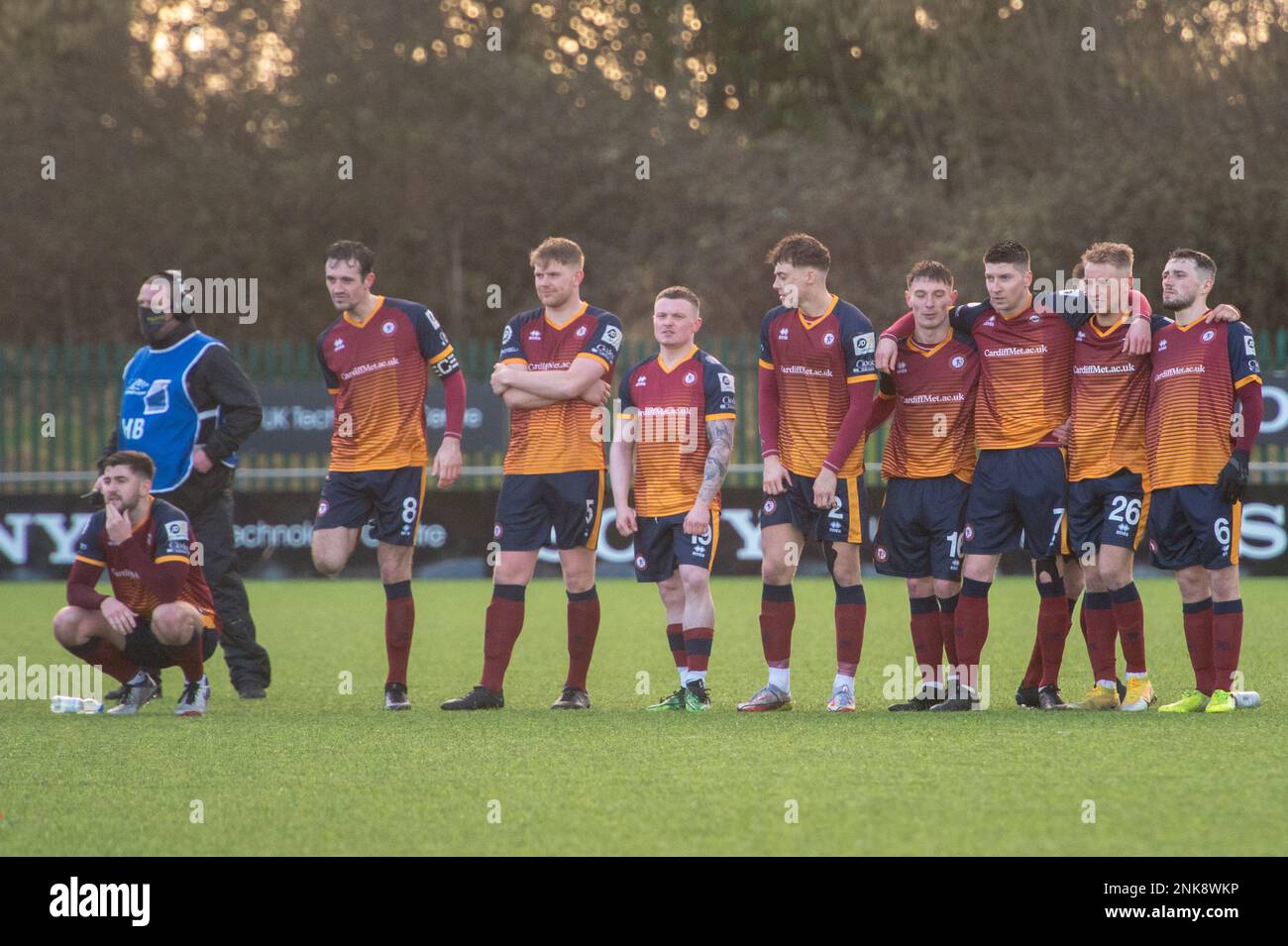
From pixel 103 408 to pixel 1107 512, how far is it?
13216 millimetres

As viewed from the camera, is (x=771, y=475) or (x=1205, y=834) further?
(x=771, y=475)

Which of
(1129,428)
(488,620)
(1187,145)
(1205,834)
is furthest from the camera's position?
(1187,145)

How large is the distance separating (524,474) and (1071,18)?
69.4ft

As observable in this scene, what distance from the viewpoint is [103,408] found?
18.1 metres

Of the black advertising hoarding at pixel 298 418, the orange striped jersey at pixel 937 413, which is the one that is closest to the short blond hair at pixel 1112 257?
the orange striped jersey at pixel 937 413

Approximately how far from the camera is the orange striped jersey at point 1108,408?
7402mm

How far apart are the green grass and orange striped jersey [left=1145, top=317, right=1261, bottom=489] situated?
1.08 meters

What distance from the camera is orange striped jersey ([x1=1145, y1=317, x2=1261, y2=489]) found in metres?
7.32

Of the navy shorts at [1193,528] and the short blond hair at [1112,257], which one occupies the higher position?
the short blond hair at [1112,257]

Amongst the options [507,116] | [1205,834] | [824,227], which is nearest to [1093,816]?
[1205,834]

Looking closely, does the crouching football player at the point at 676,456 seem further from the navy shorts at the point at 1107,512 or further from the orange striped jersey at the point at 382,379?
the navy shorts at the point at 1107,512

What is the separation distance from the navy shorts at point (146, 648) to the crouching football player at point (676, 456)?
6.83 feet

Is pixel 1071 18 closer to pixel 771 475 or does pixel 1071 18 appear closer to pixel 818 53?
pixel 818 53

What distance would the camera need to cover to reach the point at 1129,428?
24.4 ft
